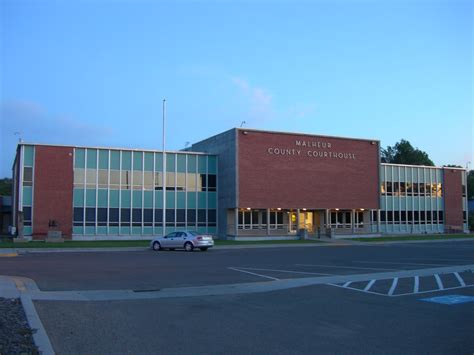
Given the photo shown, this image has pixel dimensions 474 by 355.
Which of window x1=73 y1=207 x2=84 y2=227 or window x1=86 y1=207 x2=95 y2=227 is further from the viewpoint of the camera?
window x1=86 y1=207 x2=95 y2=227

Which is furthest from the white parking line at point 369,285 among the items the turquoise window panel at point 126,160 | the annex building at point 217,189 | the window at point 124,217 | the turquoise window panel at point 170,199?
the turquoise window panel at point 126,160

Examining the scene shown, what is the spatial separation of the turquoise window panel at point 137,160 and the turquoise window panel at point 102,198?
11.4 ft

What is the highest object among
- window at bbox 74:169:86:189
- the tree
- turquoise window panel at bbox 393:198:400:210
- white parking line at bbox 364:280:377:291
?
the tree

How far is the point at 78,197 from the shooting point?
44156 millimetres

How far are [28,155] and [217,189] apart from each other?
1704 centimetres

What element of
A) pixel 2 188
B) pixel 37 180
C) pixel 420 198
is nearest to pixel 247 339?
pixel 37 180

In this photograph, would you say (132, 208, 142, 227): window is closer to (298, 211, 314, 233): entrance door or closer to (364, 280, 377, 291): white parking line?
(298, 211, 314, 233): entrance door

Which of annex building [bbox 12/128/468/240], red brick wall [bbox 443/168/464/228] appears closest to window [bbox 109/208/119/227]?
annex building [bbox 12/128/468/240]

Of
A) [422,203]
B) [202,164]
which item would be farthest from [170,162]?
[422,203]

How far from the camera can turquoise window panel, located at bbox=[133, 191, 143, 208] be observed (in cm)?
4616

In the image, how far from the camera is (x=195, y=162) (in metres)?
49.4

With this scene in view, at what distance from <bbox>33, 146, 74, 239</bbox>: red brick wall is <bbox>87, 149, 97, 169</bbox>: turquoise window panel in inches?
57.4

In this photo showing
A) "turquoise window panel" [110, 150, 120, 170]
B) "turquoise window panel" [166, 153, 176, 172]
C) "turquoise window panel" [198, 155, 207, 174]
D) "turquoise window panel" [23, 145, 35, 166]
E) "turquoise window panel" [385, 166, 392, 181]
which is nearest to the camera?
"turquoise window panel" [23, 145, 35, 166]

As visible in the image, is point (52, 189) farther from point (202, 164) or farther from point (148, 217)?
point (202, 164)
